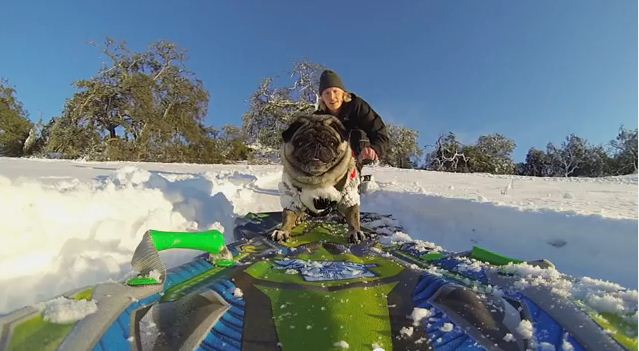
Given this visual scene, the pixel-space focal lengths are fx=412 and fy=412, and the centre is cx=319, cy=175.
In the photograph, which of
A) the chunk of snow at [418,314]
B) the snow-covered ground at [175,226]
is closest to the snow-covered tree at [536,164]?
the snow-covered ground at [175,226]

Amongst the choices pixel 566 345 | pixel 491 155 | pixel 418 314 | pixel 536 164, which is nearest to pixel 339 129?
pixel 418 314

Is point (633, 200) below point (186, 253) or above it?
above

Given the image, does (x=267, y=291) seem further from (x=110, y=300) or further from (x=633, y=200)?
(x=633, y=200)

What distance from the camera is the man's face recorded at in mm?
3861

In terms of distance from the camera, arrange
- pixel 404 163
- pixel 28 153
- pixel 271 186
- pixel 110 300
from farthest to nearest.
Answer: pixel 404 163, pixel 28 153, pixel 271 186, pixel 110 300

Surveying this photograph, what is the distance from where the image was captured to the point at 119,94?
796 inches

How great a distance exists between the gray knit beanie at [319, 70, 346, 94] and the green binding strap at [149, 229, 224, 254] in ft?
6.58

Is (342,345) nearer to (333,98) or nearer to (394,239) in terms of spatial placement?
(394,239)

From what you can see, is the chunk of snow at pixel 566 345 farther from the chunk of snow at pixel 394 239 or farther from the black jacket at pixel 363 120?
the black jacket at pixel 363 120

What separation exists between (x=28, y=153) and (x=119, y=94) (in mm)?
5087

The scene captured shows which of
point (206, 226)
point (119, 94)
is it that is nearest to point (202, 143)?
Answer: point (119, 94)

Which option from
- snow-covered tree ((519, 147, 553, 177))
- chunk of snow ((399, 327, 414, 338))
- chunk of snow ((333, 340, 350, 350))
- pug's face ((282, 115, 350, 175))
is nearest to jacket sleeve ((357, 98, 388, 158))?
pug's face ((282, 115, 350, 175))

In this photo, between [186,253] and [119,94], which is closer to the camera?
[186,253]

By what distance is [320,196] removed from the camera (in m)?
3.25
